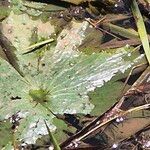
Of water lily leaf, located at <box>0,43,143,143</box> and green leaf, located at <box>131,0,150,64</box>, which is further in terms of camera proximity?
green leaf, located at <box>131,0,150,64</box>

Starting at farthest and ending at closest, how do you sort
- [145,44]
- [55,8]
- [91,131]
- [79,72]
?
[55,8] → [145,44] → [79,72] → [91,131]

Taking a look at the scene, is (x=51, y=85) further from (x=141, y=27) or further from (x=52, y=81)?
(x=141, y=27)

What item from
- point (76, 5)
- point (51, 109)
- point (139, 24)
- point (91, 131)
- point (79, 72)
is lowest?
point (91, 131)

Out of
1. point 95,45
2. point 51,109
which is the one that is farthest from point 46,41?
point 51,109

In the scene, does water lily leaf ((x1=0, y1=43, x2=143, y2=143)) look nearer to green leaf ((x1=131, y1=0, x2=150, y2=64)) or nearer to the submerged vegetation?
the submerged vegetation

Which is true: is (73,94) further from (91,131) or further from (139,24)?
(139,24)

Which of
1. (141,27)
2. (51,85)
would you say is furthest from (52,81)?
(141,27)

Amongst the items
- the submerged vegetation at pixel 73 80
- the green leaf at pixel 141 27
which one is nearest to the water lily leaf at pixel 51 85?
the submerged vegetation at pixel 73 80

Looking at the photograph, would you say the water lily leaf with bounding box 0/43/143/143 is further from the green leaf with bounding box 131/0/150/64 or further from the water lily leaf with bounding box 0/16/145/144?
the green leaf with bounding box 131/0/150/64

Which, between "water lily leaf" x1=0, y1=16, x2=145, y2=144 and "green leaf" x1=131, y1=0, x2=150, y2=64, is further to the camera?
"green leaf" x1=131, y1=0, x2=150, y2=64

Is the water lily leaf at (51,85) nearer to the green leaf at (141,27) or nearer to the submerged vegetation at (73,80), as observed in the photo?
the submerged vegetation at (73,80)

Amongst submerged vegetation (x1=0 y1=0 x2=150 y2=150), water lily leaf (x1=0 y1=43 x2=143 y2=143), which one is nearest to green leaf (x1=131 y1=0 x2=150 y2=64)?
submerged vegetation (x1=0 y1=0 x2=150 y2=150)
